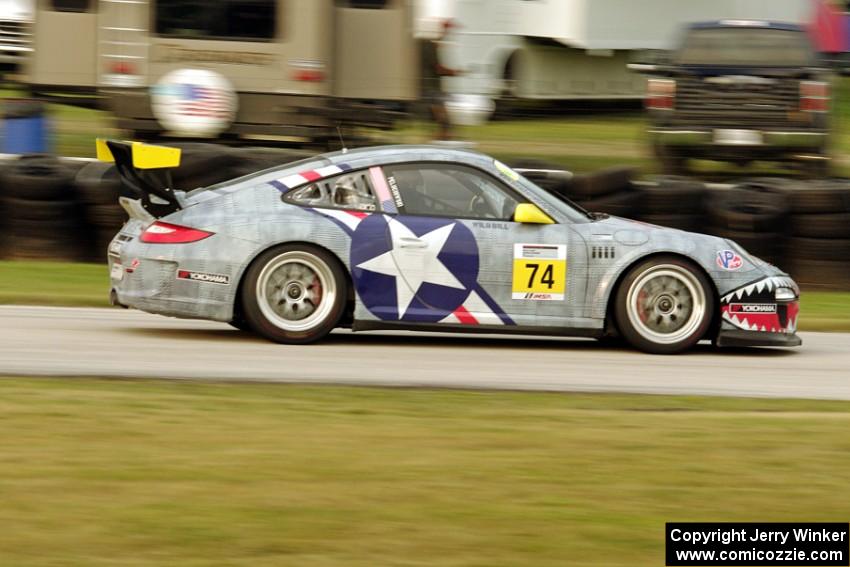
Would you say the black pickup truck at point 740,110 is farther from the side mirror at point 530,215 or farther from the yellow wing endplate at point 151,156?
the yellow wing endplate at point 151,156


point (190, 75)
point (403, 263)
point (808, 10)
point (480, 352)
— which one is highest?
point (808, 10)

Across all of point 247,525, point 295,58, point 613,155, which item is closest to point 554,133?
point 613,155

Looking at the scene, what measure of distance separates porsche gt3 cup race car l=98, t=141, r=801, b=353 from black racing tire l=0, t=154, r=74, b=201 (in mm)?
3017

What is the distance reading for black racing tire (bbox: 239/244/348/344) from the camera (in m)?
8.91

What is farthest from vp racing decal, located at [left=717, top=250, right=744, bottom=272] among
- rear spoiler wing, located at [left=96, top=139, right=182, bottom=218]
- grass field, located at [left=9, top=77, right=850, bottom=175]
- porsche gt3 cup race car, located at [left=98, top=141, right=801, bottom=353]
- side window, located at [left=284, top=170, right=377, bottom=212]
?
grass field, located at [left=9, top=77, right=850, bottom=175]

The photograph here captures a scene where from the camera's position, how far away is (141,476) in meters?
5.45

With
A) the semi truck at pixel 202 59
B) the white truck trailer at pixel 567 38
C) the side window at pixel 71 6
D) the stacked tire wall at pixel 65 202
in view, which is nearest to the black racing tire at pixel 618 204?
the stacked tire wall at pixel 65 202

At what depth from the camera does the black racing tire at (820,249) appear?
40.1ft

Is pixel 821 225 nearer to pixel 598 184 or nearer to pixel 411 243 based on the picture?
pixel 598 184

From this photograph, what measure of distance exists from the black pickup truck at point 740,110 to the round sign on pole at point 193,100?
5060mm

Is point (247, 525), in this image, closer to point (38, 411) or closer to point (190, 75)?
point (38, 411)

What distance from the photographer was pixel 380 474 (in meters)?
5.59

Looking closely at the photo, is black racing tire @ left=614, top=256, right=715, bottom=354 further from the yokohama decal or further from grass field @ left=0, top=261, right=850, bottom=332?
grass field @ left=0, top=261, right=850, bottom=332

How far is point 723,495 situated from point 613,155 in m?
15.9
